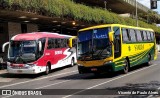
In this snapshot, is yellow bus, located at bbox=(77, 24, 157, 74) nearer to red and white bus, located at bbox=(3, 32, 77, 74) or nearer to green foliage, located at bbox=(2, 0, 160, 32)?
red and white bus, located at bbox=(3, 32, 77, 74)

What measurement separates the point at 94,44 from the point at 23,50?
18.7 feet

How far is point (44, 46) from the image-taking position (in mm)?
24609

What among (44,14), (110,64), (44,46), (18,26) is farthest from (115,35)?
(18,26)

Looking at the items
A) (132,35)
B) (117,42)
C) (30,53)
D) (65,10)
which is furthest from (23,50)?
(65,10)

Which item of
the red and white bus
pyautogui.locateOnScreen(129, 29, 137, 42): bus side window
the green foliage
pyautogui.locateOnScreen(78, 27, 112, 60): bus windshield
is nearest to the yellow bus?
pyautogui.locateOnScreen(78, 27, 112, 60): bus windshield

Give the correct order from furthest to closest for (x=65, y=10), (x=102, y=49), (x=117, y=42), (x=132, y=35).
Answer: (x=65, y=10) < (x=132, y=35) < (x=117, y=42) < (x=102, y=49)

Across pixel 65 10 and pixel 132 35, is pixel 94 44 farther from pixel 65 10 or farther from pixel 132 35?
pixel 65 10

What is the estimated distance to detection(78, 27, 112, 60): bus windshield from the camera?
19.7 m

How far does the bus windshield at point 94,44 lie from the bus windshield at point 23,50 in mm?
4061

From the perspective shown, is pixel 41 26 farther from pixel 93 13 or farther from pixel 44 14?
pixel 44 14

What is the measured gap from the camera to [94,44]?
19906mm

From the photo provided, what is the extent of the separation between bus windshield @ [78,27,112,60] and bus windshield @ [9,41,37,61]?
4061 millimetres

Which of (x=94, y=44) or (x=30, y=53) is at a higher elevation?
(x=94, y=44)

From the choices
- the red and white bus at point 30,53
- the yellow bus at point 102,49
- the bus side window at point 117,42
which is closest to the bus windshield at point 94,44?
the yellow bus at point 102,49
